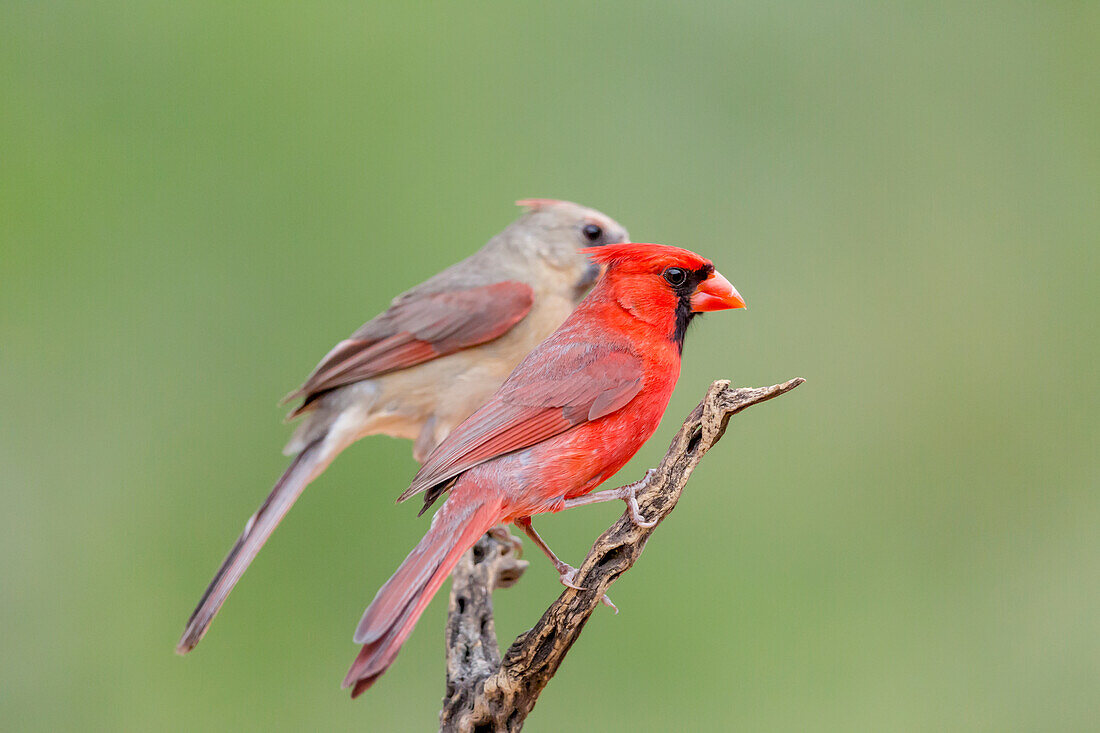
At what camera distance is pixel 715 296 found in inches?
83.5

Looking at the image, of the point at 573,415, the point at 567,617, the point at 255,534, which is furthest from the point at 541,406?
the point at 255,534

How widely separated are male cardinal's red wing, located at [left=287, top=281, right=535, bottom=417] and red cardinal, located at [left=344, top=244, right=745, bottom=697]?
628 mm

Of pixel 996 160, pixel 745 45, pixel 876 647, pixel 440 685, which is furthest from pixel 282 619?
pixel 996 160

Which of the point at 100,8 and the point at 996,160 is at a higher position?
the point at 100,8

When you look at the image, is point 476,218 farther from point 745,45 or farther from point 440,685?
point 440,685

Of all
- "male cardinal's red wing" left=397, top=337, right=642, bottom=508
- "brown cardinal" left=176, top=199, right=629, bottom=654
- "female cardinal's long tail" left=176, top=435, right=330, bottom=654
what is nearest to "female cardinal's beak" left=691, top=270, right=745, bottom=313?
"male cardinal's red wing" left=397, top=337, right=642, bottom=508

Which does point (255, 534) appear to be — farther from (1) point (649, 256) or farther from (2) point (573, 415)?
(1) point (649, 256)

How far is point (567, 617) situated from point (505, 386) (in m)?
0.42

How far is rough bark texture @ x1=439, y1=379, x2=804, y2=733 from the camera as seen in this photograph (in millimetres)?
1833

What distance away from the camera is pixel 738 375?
3.76 m

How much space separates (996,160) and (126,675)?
11.2 ft

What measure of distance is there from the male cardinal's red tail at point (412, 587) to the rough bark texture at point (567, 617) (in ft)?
0.63

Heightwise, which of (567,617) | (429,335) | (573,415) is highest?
(573,415)

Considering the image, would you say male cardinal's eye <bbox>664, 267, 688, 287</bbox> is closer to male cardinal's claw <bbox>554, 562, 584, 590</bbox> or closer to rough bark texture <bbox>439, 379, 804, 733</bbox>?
rough bark texture <bbox>439, 379, 804, 733</bbox>
